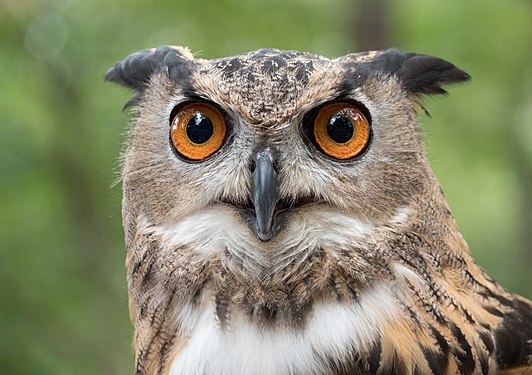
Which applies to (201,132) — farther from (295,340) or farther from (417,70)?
(417,70)

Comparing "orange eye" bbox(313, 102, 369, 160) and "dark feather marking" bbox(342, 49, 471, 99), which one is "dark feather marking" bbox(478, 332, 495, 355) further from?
"dark feather marking" bbox(342, 49, 471, 99)

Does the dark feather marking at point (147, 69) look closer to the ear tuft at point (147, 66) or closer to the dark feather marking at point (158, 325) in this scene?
the ear tuft at point (147, 66)

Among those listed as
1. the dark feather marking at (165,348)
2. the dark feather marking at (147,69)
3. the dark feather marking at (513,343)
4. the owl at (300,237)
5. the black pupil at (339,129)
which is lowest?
the dark feather marking at (165,348)

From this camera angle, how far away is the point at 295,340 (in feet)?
5.72

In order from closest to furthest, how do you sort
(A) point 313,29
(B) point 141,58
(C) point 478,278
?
(C) point 478,278 → (B) point 141,58 → (A) point 313,29

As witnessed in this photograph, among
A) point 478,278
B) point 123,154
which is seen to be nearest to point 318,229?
point 478,278

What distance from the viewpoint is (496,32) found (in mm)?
7797

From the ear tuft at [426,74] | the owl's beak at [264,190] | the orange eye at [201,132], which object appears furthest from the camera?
the ear tuft at [426,74]

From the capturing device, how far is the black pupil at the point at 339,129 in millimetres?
1735

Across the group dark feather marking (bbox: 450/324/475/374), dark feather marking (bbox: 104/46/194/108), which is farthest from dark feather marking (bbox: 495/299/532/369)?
dark feather marking (bbox: 104/46/194/108)

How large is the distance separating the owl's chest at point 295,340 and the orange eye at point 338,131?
14.6 inches

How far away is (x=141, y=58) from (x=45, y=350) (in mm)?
4920

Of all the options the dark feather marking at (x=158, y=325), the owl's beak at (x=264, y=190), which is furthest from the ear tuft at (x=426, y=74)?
the dark feather marking at (x=158, y=325)

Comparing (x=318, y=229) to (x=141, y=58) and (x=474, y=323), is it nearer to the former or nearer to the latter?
(x=474, y=323)
